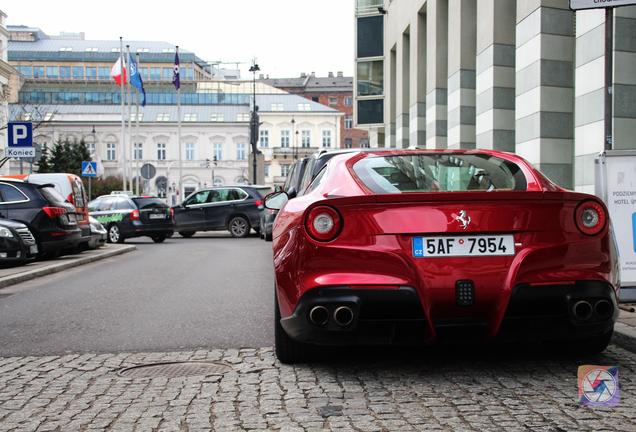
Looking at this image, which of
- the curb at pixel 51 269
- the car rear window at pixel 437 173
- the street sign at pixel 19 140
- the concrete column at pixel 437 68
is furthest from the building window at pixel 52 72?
the car rear window at pixel 437 173

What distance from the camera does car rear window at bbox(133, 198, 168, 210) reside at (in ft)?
85.5

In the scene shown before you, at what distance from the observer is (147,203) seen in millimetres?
26234

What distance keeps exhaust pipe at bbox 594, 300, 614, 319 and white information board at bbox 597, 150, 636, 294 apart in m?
3.02

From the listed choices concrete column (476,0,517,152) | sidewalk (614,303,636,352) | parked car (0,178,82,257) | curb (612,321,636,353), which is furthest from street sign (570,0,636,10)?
concrete column (476,0,517,152)

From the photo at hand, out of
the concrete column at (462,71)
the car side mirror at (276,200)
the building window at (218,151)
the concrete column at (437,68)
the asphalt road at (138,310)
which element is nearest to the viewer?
the asphalt road at (138,310)

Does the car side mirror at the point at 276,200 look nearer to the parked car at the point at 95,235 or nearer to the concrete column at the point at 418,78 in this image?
the parked car at the point at 95,235

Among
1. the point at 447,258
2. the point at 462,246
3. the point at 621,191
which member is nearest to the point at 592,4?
the point at 621,191

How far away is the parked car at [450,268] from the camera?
4672 millimetres

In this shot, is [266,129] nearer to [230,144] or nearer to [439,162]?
[230,144]

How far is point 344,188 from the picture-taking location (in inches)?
201

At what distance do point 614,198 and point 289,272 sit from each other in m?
4.08

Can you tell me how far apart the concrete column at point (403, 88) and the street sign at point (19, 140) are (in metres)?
21.0

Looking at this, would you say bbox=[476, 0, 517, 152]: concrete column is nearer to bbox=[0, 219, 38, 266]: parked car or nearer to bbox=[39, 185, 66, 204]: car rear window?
bbox=[39, 185, 66, 204]: car rear window

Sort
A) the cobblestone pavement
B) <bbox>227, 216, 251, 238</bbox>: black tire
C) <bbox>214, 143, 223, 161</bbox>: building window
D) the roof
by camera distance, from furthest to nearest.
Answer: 1. the roof
2. <bbox>214, 143, 223, 161</bbox>: building window
3. <bbox>227, 216, 251, 238</bbox>: black tire
4. the cobblestone pavement
